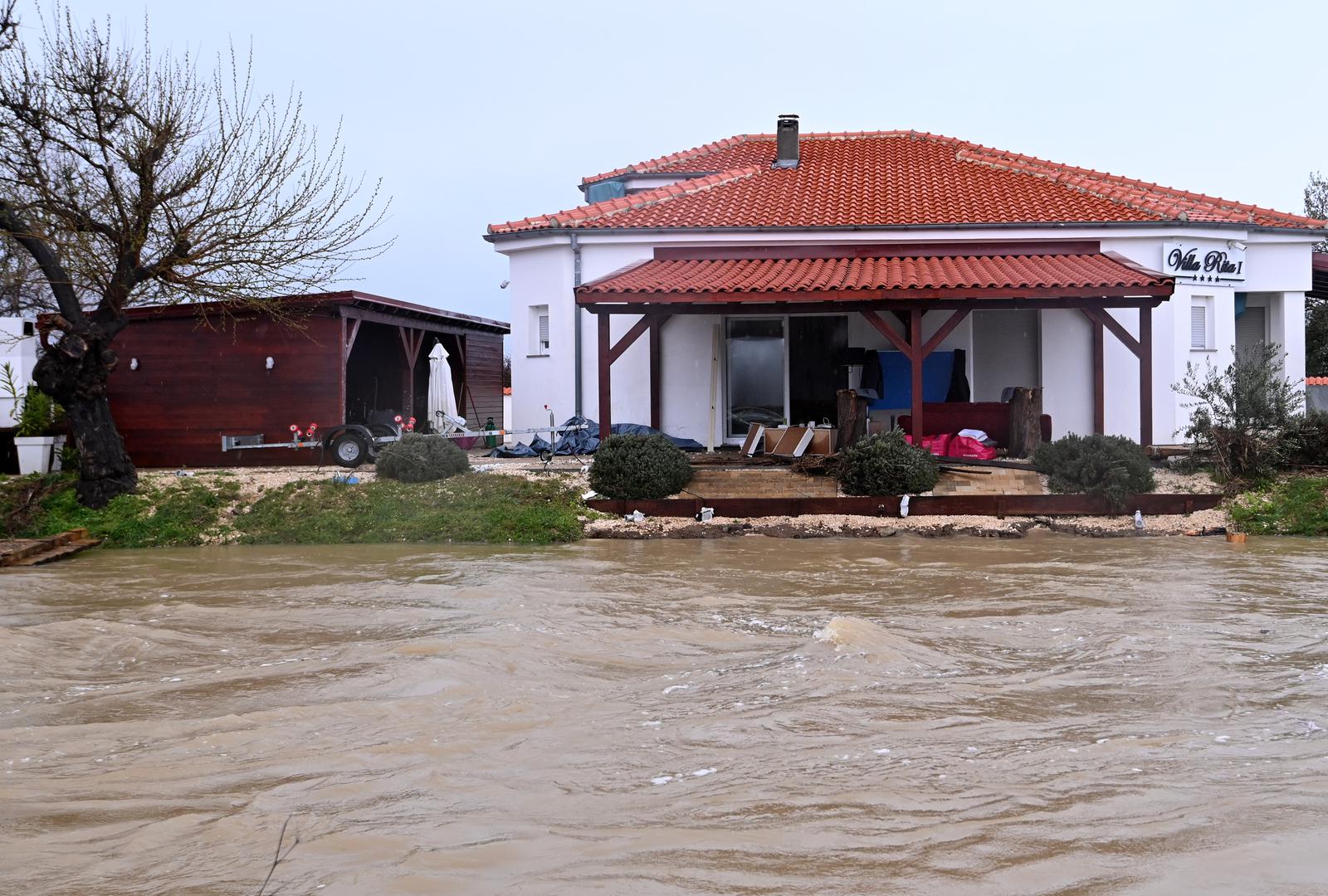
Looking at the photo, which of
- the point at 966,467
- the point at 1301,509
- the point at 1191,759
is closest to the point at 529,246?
the point at 966,467

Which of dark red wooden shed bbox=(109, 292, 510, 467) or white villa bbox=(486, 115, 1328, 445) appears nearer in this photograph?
dark red wooden shed bbox=(109, 292, 510, 467)

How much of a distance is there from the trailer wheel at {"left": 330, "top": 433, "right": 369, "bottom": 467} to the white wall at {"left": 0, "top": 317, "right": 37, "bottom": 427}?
16.2 ft

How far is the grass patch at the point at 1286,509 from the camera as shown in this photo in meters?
13.8

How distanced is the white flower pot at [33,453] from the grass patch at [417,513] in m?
3.66

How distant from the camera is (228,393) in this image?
1852cm

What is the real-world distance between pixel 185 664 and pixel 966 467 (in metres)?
10.8

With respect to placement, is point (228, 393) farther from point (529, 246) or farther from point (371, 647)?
point (371, 647)

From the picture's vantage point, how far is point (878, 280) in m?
16.5

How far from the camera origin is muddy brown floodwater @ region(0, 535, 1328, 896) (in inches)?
166

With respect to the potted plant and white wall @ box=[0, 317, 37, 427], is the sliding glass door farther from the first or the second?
white wall @ box=[0, 317, 37, 427]

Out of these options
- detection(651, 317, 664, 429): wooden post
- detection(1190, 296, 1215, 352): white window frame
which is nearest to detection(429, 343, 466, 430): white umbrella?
detection(651, 317, 664, 429): wooden post

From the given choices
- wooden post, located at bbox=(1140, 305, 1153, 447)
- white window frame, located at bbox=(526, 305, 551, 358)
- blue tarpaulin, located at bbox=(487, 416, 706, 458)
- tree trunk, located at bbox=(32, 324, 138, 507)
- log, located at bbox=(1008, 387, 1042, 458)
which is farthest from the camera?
white window frame, located at bbox=(526, 305, 551, 358)

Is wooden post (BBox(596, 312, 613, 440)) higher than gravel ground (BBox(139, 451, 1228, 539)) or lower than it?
higher

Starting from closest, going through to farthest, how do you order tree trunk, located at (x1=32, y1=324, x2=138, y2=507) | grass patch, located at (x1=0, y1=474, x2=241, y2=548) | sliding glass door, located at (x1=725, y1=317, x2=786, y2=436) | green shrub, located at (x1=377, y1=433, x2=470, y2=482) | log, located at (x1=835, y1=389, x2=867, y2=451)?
1. grass patch, located at (x1=0, y1=474, x2=241, y2=548)
2. tree trunk, located at (x1=32, y1=324, x2=138, y2=507)
3. green shrub, located at (x1=377, y1=433, x2=470, y2=482)
4. log, located at (x1=835, y1=389, x2=867, y2=451)
5. sliding glass door, located at (x1=725, y1=317, x2=786, y2=436)
